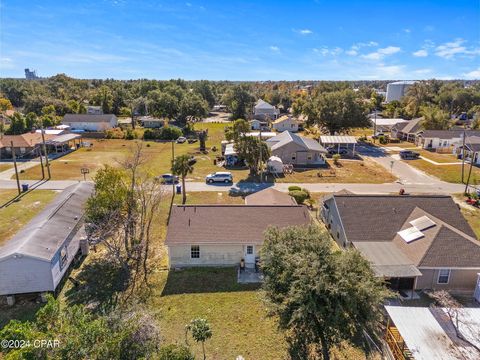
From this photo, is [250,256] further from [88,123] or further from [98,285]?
[88,123]

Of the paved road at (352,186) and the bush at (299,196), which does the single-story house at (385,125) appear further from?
the bush at (299,196)

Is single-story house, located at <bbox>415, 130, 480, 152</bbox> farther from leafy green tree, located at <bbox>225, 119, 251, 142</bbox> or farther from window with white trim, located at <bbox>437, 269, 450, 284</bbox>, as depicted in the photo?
window with white trim, located at <bbox>437, 269, 450, 284</bbox>

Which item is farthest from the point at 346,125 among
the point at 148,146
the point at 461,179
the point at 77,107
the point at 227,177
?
the point at 77,107

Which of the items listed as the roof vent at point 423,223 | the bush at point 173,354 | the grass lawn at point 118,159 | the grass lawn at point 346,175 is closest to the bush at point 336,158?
the grass lawn at point 346,175

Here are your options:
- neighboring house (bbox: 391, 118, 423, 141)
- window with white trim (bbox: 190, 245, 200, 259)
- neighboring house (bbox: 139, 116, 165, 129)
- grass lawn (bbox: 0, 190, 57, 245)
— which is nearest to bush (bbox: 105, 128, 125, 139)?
neighboring house (bbox: 139, 116, 165, 129)

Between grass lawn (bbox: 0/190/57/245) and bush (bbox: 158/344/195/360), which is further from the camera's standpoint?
grass lawn (bbox: 0/190/57/245)

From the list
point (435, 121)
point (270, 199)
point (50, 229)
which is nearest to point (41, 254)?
point (50, 229)

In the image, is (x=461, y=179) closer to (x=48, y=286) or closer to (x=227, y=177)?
(x=227, y=177)
